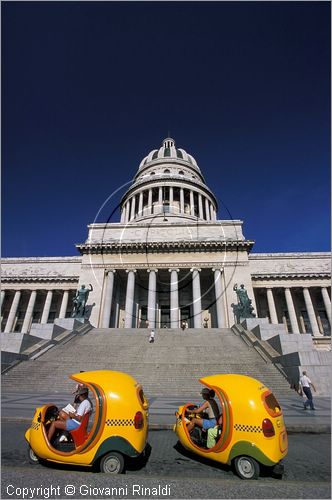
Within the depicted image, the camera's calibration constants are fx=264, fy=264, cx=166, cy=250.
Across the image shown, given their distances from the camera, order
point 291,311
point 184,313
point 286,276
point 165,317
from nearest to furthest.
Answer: point 165,317 < point 184,313 < point 291,311 < point 286,276

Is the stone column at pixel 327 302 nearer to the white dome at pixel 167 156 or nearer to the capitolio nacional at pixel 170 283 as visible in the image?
the capitolio nacional at pixel 170 283

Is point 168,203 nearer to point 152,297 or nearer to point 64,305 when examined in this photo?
point 152,297

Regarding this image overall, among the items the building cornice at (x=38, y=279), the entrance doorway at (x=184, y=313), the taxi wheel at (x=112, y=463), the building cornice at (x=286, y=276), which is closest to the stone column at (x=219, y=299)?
the entrance doorway at (x=184, y=313)

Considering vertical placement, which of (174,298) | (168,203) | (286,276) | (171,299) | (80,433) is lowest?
(80,433)

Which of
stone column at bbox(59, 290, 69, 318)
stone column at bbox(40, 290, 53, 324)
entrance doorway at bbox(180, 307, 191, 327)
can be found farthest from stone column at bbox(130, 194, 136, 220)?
entrance doorway at bbox(180, 307, 191, 327)

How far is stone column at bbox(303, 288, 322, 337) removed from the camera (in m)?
38.0

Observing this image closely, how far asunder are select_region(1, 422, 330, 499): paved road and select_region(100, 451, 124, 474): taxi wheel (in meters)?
0.22

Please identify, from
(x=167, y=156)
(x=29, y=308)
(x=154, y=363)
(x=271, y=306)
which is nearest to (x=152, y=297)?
(x=154, y=363)

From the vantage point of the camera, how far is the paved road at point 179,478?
3248mm

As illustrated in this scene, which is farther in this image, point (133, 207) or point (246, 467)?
point (133, 207)

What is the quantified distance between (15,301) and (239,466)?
47.2m

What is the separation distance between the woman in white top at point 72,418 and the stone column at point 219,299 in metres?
29.6

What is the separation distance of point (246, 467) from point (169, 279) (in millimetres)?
35092

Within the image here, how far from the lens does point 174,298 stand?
34.6 meters
